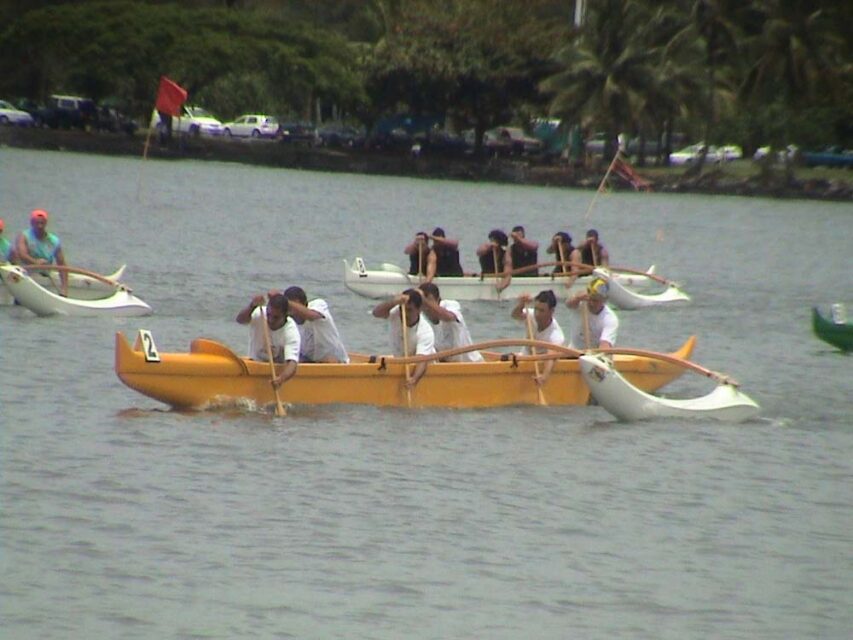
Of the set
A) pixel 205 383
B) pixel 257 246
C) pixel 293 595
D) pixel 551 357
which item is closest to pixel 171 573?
pixel 293 595

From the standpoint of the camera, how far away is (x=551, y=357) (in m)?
18.9

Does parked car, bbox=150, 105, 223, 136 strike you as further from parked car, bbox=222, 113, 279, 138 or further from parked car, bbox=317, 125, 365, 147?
parked car, bbox=317, 125, 365, 147

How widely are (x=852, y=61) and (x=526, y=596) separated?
7107 centimetres

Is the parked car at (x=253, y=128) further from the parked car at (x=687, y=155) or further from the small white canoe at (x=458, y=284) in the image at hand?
the small white canoe at (x=458, y=284)

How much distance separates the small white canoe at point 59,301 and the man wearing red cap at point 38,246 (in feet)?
1.06

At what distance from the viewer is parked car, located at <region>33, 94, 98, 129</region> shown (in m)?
82.2

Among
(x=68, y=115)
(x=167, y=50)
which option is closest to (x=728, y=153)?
(x=167, y=50)

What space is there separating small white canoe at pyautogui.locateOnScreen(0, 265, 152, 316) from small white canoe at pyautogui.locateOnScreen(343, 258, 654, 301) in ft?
16.6

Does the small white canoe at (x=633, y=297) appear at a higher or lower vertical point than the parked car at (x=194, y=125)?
lower

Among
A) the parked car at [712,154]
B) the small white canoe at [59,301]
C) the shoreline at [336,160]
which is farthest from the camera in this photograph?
the parked car at [712,154]

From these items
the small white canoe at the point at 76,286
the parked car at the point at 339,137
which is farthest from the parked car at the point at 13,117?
the small white canoe at the point at 76,286

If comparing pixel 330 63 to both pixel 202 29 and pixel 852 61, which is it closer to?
pixel 202 29

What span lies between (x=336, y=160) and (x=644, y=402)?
205 ft

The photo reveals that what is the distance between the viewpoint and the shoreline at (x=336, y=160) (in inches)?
3066
